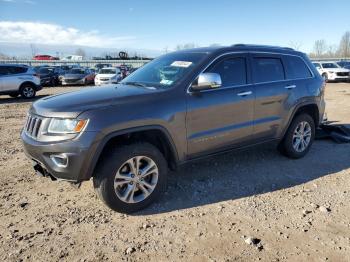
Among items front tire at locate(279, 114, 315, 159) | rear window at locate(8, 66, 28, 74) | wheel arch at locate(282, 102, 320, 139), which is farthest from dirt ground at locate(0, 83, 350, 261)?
rear window at locate(8, 66, 28, 74)

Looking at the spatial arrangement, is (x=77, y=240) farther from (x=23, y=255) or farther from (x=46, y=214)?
(x=46, y=214)

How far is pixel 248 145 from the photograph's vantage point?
16.6 feet

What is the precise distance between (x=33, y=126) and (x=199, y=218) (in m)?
2.09

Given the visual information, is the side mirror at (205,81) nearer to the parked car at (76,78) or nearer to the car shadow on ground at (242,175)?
the car shadow on ground at (242,175)

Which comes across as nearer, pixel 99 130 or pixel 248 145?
pixel 99 130

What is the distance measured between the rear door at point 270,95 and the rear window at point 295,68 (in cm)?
13

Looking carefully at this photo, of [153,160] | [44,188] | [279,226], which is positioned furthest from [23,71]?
[279,226]

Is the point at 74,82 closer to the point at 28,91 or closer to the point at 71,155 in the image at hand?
the point at 28,91

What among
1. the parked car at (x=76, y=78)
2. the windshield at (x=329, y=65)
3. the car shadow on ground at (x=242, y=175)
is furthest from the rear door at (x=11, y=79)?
the windshield at (x=329, y=65)

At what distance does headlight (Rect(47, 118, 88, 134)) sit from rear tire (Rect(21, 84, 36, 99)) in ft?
47.1

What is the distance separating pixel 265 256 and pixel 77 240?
1793 millimetres

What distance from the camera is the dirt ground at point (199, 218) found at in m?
3.31

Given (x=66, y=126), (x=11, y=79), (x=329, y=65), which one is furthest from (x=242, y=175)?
(x=329, y=65)

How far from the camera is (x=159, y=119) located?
398cm
